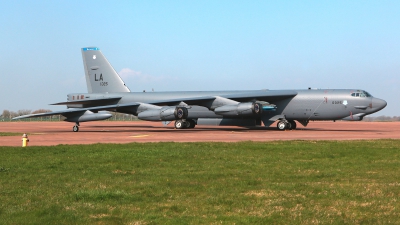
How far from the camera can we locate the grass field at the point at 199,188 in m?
7.23

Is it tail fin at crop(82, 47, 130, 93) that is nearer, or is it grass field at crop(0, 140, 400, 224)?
grass field at crop(0, 140, 400, 224)

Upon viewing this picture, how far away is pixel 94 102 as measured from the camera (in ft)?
136

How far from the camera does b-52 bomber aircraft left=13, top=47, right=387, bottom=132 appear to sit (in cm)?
3444

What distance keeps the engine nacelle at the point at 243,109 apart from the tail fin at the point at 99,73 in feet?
38.3

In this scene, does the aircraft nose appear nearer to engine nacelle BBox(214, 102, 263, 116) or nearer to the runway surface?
the runway surface

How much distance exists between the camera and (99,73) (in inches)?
1708

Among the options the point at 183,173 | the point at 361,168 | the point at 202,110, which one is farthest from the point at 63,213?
the point at 202,110

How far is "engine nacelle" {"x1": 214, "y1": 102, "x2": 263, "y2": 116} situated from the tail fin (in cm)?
1166

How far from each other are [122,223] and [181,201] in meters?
1.60

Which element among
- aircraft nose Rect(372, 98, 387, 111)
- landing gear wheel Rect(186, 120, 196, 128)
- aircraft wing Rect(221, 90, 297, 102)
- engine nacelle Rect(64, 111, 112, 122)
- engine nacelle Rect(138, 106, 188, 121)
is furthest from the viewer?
landing gear wheel Rect(186, 120, 196, 128)

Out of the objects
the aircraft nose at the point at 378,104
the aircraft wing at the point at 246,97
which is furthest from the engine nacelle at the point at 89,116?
the aircraft nose at the point at 378,104

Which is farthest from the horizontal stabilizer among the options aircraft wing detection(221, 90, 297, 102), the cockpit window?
the cockpit window

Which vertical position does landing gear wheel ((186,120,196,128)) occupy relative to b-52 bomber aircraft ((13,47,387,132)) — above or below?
below

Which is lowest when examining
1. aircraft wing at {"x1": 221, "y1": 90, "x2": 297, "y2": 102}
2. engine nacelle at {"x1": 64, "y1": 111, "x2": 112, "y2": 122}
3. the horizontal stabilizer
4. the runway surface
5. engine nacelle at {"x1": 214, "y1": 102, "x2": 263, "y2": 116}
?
the runway surface
